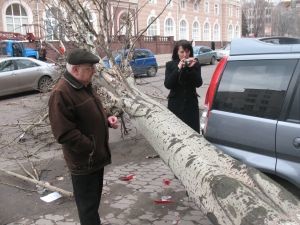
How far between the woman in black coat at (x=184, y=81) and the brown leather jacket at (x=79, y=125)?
1569mm

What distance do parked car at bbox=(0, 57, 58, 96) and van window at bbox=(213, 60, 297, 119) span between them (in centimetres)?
1072

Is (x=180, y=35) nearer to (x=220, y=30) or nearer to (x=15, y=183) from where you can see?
(x=220, y=30)

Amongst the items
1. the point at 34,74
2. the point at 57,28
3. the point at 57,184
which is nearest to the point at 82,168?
the point at 57,184

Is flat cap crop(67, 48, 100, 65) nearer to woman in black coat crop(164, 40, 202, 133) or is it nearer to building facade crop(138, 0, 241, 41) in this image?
woman in black coat crop(164, 40, 202, 133)

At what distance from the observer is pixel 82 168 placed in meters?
3.39

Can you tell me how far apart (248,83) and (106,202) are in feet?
6.85

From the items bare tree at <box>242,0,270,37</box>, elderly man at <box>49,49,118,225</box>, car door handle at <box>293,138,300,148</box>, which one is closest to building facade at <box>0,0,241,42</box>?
bare tree at <box>242,0,270,37</box>

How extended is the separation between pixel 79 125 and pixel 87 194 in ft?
1.99

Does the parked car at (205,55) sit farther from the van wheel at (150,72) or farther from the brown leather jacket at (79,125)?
the brown leather jacket at (79,125)

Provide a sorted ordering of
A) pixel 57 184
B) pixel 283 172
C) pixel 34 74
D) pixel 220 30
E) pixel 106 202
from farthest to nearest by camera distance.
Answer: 1. pixel 220 30
2. pixel 34 74
3. pixel 57 184
4. pixel 106 202
5. pixel 283 172

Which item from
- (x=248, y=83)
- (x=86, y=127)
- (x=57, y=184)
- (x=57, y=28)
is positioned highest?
(x=57, y=28)

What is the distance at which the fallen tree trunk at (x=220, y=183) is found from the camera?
2266 millimetres

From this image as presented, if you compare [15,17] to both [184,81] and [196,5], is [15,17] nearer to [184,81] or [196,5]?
[196,5]

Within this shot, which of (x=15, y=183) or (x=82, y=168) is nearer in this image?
(x=82, y=168)
